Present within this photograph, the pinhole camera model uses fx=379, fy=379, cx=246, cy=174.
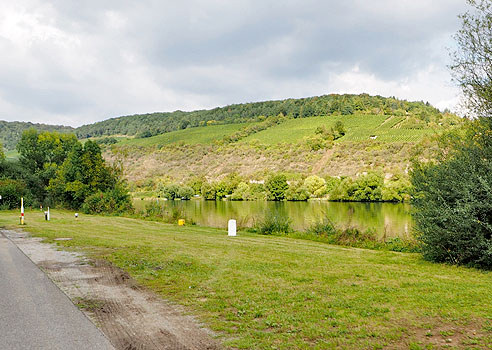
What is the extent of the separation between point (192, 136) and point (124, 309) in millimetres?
139558

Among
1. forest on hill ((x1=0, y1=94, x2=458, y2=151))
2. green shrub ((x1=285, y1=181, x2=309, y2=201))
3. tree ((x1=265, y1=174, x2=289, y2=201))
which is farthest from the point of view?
forest on hill ((x1=0, y1=94, x2=458, y2=151))

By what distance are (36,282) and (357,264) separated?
756 centimetres

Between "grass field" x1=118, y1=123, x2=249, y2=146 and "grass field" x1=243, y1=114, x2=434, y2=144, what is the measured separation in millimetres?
12744

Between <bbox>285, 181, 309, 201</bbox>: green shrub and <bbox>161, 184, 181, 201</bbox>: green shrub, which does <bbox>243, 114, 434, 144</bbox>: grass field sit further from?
<bbox>161, 184, 181, 201</bbox>: green shrub

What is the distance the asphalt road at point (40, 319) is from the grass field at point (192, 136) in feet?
419

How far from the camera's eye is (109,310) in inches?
234

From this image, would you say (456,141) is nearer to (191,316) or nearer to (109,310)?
(191,316)

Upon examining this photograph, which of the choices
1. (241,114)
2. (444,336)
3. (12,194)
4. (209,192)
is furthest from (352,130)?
(444,336)

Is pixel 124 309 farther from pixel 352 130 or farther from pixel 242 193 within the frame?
pixel 352 130

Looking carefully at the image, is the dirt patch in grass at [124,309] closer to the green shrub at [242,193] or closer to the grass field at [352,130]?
the green shrub at [242,193]

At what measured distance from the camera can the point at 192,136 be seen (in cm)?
14338

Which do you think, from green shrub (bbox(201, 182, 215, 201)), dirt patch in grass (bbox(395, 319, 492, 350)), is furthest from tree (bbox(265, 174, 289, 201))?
dirt patch in grass (bbox(395, 319, 492, 350))

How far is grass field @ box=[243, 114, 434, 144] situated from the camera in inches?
4001

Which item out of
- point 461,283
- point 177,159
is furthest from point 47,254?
point 177,159
